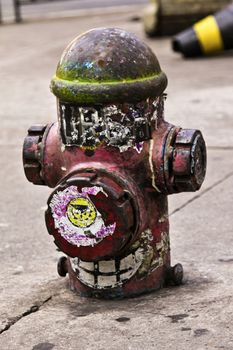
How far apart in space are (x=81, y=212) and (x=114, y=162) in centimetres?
25

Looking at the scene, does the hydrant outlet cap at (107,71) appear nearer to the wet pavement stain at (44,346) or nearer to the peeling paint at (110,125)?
the peeling paint at (110,125)

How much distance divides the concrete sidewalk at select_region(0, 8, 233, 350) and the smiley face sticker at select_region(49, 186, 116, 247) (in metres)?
0.31

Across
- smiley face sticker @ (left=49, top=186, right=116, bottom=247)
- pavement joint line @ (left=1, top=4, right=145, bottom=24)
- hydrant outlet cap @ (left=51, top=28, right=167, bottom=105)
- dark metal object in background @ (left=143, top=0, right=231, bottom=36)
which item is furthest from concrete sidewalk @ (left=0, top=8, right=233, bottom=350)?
pavement joint line @ (left=1, top=4, right=145, bottom=24)

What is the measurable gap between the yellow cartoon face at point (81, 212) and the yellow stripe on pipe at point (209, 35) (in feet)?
22.0

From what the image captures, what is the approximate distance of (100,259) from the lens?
11.4 feet

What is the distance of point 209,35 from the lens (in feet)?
32.7

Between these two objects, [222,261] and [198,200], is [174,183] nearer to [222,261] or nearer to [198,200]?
[222,261]

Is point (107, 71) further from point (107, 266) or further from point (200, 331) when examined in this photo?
point (200, 331)

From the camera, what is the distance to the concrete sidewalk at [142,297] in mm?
3279

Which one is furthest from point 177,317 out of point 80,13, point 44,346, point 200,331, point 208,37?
point 80,13

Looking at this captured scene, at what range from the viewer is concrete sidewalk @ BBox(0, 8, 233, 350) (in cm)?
328

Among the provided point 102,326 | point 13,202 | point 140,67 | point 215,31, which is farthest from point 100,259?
point 215,31

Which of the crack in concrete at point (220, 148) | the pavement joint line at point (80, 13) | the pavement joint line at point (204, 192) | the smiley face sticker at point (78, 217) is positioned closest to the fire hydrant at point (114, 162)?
the smiley face sticker at point (78, 217)

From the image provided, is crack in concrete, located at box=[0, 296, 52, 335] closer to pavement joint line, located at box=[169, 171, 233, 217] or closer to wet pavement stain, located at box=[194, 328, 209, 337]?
wet pavement stain, located at box=[194, 328, 209, 337]
